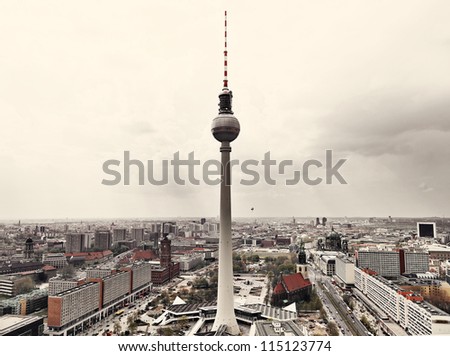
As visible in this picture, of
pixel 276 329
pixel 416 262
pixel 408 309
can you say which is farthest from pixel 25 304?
pixel 416 262

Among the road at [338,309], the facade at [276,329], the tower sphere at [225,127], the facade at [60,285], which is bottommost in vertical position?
the road at [338,309]

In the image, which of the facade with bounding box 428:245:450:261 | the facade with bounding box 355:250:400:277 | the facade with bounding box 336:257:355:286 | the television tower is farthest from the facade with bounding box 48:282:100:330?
the facade with bounding box 428:245:450:261

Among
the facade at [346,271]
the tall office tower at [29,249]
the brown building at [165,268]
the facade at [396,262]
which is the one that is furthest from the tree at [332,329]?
the tall office tower at [29,249]

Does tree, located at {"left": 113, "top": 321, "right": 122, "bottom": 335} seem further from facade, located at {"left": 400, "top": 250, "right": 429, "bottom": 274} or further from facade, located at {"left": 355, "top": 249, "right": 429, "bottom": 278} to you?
facade, located at {"left": 400, "top": 250, "right": 429, "bottom": 274}

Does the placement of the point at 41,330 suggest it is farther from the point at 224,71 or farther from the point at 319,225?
the point at 319,225

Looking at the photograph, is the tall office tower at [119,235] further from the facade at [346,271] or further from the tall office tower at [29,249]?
the facade at [346,271]

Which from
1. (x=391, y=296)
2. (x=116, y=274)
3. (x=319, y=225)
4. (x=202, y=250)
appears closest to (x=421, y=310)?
(x=391, y=296)

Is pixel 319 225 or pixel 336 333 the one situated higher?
pixel 319 225
